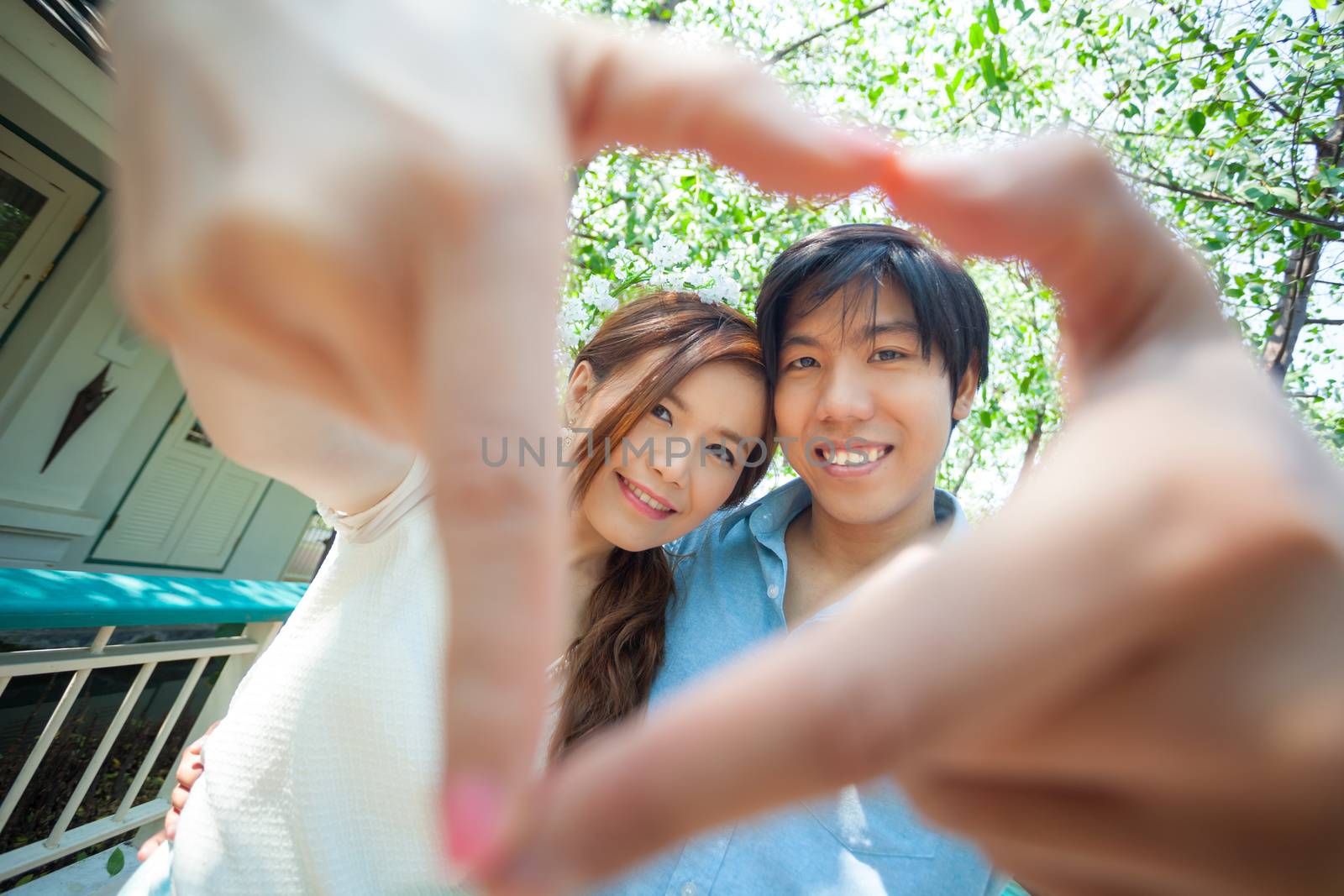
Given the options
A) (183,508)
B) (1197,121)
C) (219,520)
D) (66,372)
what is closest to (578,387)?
(1197,121)

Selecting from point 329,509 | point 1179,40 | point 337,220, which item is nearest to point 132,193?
point 337,220

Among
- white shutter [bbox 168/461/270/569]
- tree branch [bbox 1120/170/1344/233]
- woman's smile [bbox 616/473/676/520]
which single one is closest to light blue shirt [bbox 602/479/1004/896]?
woman's smile [bbox 616/473/676/520]

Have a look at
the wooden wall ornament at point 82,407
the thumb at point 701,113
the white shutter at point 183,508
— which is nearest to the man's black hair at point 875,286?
the thumb at point 701,113

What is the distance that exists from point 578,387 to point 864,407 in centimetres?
68

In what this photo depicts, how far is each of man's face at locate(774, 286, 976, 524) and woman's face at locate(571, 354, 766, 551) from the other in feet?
0.34

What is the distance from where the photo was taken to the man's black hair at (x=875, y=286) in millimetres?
1320

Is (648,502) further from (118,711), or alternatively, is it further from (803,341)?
(118,711)

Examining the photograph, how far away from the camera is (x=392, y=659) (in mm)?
1077

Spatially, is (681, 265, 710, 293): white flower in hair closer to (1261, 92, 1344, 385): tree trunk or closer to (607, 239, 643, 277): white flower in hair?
(607, 239, 643, 277): white flower in hair

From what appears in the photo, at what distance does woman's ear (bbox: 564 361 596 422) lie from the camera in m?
1.56

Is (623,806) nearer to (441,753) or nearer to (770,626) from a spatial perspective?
(441,753)

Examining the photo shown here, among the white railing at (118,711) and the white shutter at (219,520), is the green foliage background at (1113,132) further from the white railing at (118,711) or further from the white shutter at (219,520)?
the white shutter at (219,520)

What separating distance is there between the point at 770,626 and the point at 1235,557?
121 cm

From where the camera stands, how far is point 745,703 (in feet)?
0.50
